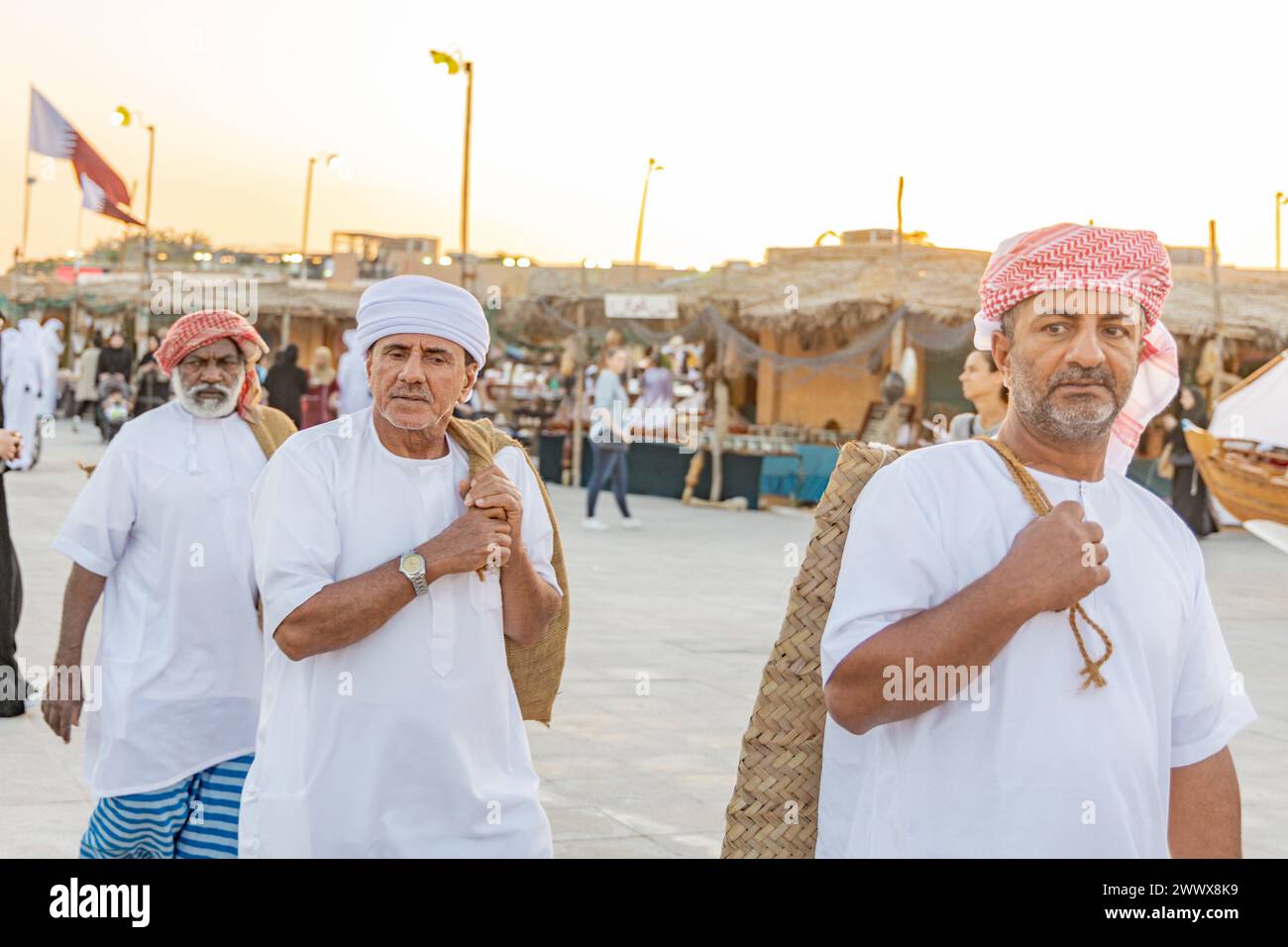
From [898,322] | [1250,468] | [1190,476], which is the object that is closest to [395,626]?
[1250,468]

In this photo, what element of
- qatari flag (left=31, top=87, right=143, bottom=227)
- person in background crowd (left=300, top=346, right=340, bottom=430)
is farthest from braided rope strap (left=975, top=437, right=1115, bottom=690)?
person in background crowd (left=300, top=346, right=340, bottom=430)

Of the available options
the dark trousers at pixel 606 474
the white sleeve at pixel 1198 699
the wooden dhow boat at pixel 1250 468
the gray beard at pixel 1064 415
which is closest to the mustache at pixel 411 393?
the gray beard at pixel 1064 415

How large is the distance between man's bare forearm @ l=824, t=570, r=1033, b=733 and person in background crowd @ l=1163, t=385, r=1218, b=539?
52.2 ft

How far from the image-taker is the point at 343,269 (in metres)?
48.0

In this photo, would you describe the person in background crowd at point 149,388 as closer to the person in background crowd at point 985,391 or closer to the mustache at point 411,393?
the person in background crowd at point 985,391

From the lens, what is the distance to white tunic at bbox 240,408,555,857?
275 centimetres

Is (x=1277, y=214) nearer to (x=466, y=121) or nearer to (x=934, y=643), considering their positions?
(x=466, y=121)

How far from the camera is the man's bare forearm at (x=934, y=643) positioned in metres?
2.06

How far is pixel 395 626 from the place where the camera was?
2791mm

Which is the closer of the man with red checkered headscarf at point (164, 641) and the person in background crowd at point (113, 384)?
the man with red checkered headscarf at point (164, 641)

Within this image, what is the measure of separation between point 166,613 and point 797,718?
6.80ft

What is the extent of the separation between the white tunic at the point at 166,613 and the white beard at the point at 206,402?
0.44ft

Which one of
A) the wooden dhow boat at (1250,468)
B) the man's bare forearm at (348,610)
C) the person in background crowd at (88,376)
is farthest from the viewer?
the person in background crowd at (88,376)
